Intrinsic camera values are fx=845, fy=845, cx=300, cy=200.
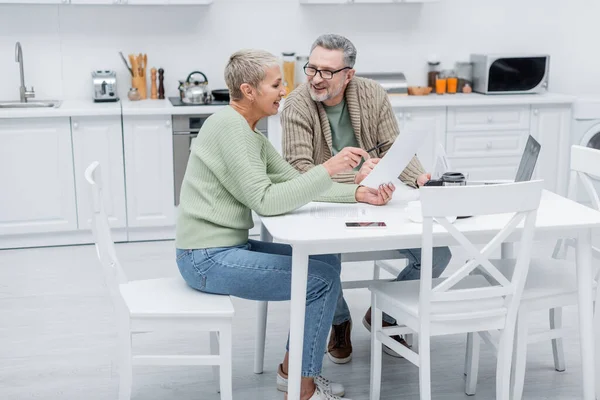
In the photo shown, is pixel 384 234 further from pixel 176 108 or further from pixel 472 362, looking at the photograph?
pixel 176 108

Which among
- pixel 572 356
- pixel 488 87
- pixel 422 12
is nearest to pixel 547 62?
pixel 488 87

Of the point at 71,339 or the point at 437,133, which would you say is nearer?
the point at 71,339

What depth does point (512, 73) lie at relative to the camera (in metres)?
5.20

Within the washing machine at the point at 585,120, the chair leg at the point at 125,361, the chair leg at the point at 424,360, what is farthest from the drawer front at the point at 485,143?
the chair leg at the point at 125,361

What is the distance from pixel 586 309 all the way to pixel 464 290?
1.63 ft

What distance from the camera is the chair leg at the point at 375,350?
2689 mm

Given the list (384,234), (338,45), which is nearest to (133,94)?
(338,45)

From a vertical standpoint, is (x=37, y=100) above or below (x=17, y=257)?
above

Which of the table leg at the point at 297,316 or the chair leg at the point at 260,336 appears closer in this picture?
the table leg at the point at 297,316

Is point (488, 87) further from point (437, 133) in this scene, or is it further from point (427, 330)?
point (427, 330)

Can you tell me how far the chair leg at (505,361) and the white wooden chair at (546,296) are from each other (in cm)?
9

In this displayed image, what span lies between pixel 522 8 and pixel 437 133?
3.91 ft

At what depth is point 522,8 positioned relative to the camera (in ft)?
18.1

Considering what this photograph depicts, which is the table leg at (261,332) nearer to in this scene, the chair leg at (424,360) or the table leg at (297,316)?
the table leg at (297,316)
